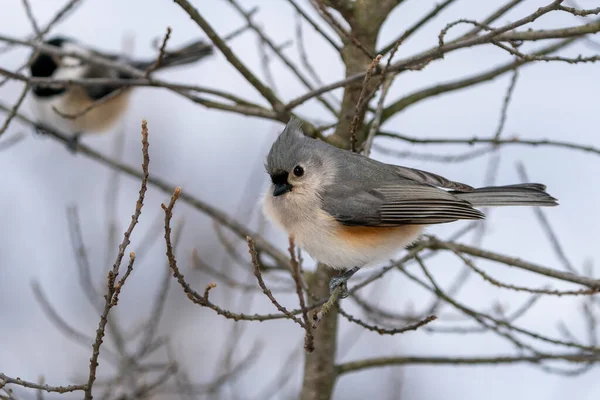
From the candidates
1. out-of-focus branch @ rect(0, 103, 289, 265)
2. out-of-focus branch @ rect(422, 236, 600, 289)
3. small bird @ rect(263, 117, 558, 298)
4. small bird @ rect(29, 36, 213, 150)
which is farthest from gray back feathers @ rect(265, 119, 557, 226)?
small bird @ rect(29, 36, 213, 150)

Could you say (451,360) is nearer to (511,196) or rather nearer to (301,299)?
(511,196)

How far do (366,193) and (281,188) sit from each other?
14.5 inches

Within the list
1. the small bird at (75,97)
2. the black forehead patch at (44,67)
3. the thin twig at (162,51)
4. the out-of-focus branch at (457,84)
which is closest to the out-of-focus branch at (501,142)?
the out-of-focus branch at (457,84)

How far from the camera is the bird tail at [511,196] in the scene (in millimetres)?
2943

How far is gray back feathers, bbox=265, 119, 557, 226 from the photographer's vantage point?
8.89ft

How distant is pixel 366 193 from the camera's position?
284 cm

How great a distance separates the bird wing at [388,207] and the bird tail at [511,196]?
0.15 metres

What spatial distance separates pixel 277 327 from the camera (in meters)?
6.16

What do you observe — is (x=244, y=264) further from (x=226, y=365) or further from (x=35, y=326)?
(x=35, y=326)

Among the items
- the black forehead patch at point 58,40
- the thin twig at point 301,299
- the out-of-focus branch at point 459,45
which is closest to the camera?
the thin twig at point 301,299

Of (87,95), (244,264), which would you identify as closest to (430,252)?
(244,264)

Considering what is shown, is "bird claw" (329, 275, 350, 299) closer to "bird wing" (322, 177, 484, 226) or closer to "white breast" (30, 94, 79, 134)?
"bird wing" (322, 177, 484, 226)

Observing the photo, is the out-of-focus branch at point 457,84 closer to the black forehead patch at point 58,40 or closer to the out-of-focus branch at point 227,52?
the out-of-focus branch at point 227,52

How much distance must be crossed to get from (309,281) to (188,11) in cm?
131
